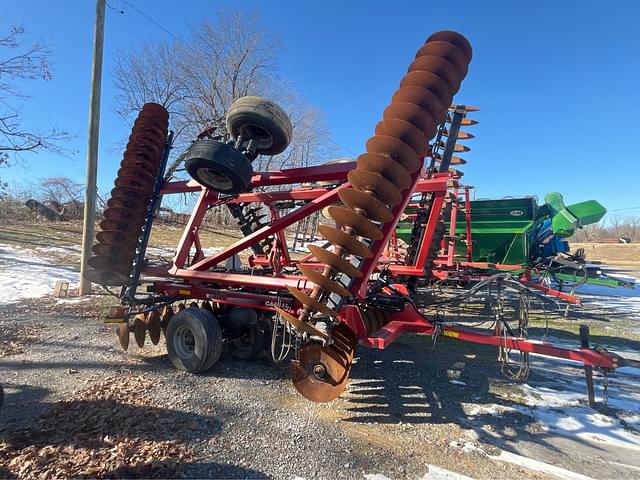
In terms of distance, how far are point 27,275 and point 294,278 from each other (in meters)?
8.56

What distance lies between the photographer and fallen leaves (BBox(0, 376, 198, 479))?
2.44m

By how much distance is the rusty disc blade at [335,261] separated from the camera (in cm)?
292

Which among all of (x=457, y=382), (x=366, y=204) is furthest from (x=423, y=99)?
(x=457, y=382)

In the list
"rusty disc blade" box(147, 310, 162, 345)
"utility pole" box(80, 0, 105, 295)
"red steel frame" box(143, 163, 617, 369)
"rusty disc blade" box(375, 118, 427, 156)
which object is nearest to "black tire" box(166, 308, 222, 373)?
"red steel frame" box(143, 163, 617, 369)

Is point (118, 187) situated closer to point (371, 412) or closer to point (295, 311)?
point (295, 311)

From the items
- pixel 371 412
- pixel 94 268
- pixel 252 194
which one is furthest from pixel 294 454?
pixel 94 268

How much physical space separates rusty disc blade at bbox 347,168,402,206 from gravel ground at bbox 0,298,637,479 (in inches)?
78.4

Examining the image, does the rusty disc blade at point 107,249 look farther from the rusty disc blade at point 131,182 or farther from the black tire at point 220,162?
the black tire at point 220,162

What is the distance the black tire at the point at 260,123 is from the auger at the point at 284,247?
0.04ft

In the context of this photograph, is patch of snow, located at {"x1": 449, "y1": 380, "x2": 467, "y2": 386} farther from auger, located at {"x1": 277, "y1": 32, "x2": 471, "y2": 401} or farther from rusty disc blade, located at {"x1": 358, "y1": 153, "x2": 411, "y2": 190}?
rusty disc blade, located at {"x1": 358, "y1": 153, "x2": 411, "y2": 190}

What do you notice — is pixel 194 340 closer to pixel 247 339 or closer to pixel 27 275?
pixel 247 339

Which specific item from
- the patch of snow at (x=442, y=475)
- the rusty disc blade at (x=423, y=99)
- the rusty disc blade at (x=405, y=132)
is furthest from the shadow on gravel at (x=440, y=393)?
the rusty disc blade at (x=423, y=99)

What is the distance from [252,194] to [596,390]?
4.84 metres

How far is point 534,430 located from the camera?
319 cm
